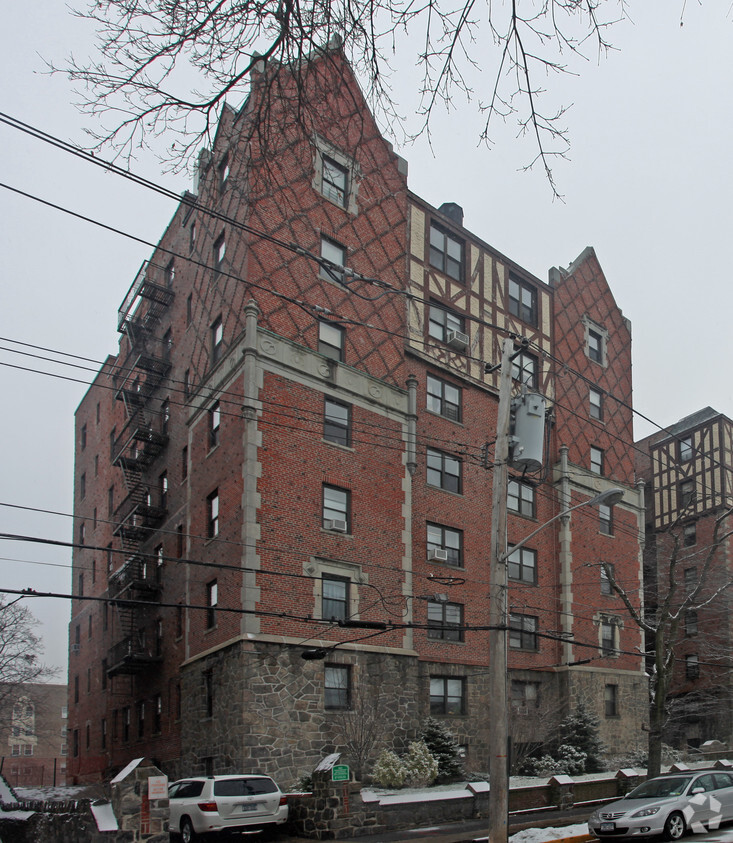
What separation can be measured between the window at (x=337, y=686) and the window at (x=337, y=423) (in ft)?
22.6

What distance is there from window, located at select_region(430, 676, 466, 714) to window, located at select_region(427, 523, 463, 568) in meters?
3.97

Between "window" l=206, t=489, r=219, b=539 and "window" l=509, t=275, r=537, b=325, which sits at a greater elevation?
"window" l=509, t=275, r=537, b=325

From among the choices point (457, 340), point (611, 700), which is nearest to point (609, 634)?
point (611, 700)

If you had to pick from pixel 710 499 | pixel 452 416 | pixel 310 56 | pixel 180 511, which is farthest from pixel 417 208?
pixel 710 499

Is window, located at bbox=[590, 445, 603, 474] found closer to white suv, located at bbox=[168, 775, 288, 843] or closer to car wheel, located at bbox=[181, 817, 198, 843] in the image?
white suv, located at bbox=[168, 775, 288, 843]

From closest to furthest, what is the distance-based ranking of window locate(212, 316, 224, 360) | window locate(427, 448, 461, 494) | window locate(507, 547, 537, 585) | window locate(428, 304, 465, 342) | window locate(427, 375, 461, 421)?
window locate(212, 316, 224, 360)
window locate(427, 448, 461, 494)
window locate(427, 375, 461, 421)
window locate(428, 304, 465, 342)
window locate(507, 547, 537, 585)

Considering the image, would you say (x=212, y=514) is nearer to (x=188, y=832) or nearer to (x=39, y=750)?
(x=188, y=832)

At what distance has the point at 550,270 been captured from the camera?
4094cm

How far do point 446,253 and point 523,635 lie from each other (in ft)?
49.8

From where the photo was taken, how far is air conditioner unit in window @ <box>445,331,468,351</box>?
110ft

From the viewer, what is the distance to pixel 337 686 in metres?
25.9

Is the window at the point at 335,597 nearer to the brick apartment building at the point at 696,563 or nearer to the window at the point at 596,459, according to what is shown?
the window at the point at 596,459

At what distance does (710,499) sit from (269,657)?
129 ft

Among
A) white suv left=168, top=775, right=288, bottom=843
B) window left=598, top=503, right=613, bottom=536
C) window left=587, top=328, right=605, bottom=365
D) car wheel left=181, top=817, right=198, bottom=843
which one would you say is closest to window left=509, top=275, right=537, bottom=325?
window left=587, top=328, right=605, bottom=365
